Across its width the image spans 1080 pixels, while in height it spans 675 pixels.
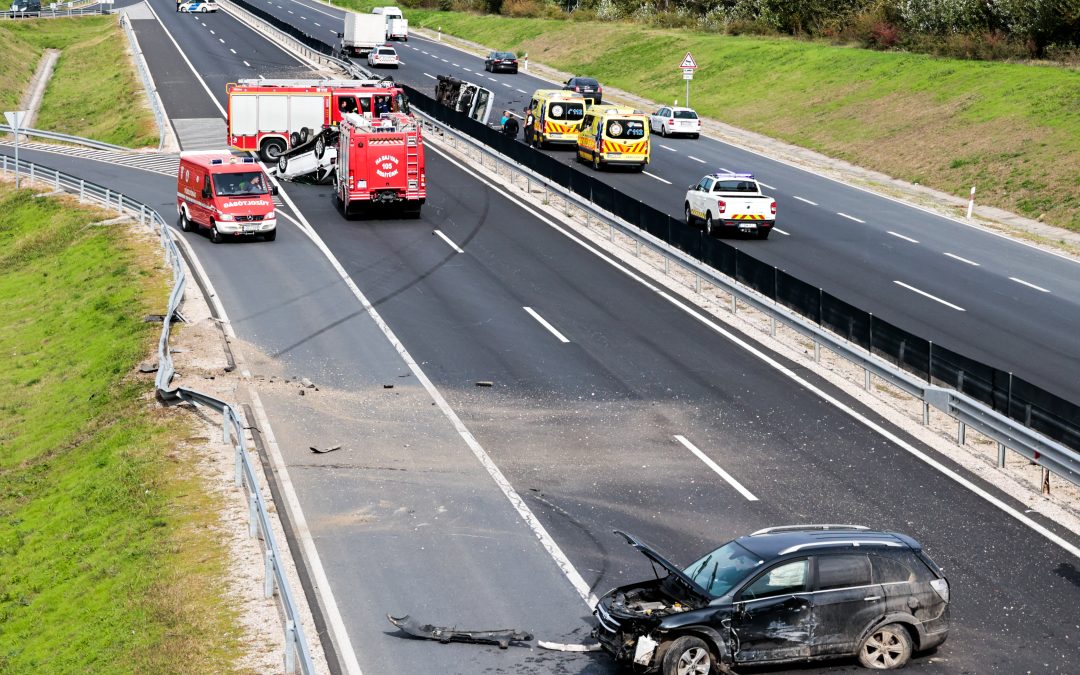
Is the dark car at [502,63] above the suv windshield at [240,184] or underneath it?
above

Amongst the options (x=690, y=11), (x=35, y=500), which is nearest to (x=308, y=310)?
(x=35, y=500)

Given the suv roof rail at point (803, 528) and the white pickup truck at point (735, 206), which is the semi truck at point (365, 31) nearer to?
the white pickup truck at point (735, 206)

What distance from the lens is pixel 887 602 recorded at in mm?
14289

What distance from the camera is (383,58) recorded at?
84312mm

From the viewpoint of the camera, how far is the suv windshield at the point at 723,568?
14297mm

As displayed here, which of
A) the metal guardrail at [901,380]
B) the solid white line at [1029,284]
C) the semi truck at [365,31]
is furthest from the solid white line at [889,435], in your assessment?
the semi truck at [365,31]

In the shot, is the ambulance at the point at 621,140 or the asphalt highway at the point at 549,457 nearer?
the asphalt highway at the point at 549,457

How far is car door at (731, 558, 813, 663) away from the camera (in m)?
14.0

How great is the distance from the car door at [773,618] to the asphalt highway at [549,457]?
1.78 feet

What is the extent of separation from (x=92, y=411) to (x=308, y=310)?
5.51 m

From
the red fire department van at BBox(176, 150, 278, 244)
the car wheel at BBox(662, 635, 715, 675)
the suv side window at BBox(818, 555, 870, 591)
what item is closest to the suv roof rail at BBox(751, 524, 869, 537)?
the suv side window at BBox(818, 555, 870, 591)


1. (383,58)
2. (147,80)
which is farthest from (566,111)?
(383,58)

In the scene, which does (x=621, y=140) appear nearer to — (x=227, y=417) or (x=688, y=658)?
(x=227, y=417)

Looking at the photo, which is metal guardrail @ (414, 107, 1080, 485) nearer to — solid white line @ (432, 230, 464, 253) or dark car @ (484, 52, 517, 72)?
solid white line @ (432, 230, 464, 253)
